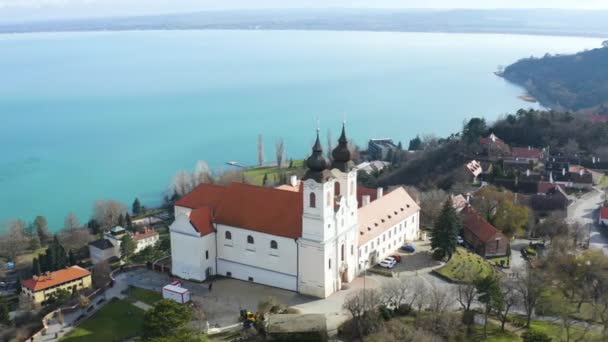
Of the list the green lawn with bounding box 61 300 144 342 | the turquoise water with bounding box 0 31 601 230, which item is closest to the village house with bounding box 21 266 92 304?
the green lawn with bounding box 61 300 144 342

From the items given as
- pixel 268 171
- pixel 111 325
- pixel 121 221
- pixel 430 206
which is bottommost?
pixel 268 171

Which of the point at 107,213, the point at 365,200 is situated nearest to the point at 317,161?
the point at 365,200

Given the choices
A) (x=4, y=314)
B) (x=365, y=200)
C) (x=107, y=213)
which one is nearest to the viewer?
(x=4, y=314)

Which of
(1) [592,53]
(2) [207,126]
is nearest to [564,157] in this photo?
(2) [207,126]

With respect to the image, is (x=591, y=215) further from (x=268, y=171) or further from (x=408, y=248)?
(x=268, y=171)

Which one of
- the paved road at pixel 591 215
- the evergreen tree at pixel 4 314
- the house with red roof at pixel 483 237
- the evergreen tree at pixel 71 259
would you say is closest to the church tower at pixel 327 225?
the house with red roof at pixel 483 237

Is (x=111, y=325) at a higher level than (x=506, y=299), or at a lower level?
lower
